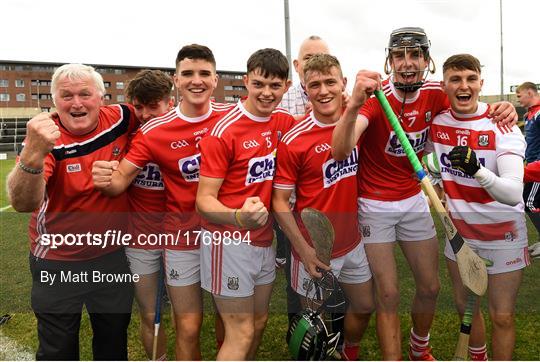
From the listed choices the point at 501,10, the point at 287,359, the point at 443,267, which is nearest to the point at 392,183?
the point at 287,359

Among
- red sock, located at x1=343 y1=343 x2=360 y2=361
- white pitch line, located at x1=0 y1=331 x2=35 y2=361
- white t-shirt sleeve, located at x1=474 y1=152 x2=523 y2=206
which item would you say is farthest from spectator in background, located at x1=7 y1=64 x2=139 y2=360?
white t-shirt sleeve, located at x1=474 y1=152 x2=523 y2=206

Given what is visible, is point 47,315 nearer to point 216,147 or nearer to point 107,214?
point 107,214

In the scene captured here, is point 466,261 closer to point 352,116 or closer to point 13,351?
point 352,116

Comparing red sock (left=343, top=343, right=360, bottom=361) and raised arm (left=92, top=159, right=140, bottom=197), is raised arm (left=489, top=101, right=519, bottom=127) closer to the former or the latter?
red sock (left=343, top=343, right=360, bottom=361)

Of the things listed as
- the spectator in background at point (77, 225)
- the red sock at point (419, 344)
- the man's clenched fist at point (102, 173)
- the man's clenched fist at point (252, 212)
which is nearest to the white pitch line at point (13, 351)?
the spectator in background at point (77, 225)

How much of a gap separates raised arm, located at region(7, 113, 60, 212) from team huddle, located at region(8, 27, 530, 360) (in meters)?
0.06

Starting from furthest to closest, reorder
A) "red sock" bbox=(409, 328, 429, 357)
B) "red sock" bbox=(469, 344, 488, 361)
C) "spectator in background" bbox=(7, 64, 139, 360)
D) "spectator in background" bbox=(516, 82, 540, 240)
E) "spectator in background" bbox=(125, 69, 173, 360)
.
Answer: "spectator in background" bbox=(516, 82, 540, 240)
"red sock" bbox=(409, 328, 429, 357)
"red sock" bbox=(469, 344, 488, 361)
"spectator in background" bbox=(125, 69, 173, 360)
"spectator in background" bbox=(7, 64, 139, 360)

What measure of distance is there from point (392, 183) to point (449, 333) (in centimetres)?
160

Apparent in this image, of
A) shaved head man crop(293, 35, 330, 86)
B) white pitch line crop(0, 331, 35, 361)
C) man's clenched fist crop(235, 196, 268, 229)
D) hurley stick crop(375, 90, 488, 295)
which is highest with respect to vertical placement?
shaved head man crop(293, 35, 330, 86)

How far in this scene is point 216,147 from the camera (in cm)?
241

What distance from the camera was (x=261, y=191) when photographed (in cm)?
255

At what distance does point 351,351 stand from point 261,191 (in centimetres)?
138

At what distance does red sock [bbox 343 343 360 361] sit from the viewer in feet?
10.1

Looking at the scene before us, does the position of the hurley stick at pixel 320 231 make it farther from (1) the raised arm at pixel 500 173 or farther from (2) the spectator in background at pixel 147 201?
(2) the spectator in background at pixel 147 201
